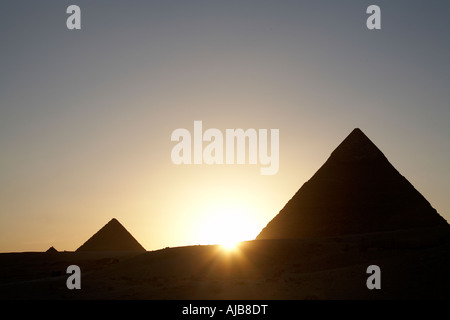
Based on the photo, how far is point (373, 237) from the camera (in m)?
18.4

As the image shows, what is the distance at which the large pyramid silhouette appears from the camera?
26.3 meters

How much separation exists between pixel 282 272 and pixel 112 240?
30.6 meters

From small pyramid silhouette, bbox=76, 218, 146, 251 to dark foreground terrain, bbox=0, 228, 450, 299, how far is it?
24512mm

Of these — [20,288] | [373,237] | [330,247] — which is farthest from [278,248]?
[20,288]

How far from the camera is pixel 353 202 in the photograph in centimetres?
2717

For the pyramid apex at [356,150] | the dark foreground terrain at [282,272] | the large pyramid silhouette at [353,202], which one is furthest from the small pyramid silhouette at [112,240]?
the dark foreground terrain at [282,272]

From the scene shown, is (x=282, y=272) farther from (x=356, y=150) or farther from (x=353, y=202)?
(x=356, y=150)

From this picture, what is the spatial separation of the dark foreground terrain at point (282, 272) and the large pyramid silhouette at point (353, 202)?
7323mm

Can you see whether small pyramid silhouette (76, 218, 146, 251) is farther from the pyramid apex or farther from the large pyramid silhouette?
the pyramid apex

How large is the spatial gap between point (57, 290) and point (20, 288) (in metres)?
1.88

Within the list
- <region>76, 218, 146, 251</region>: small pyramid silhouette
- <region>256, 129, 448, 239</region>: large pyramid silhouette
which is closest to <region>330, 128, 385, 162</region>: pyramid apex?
<region>256, 129, 448, 239</region>: large pyramid silhouette
